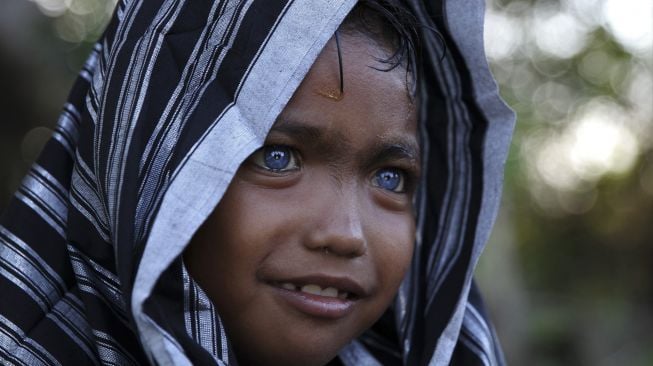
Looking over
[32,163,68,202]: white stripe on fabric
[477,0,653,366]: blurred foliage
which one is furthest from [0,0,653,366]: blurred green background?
[32,163,68,202]: white stripe on fabric

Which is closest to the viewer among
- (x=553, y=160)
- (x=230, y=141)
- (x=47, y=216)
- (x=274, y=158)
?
(x=230, y=141)

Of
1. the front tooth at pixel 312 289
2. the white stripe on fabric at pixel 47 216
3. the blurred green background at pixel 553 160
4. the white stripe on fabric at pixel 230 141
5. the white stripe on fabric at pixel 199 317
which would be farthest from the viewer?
the blurred green background at pixel 553 160

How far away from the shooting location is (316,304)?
1546 mm

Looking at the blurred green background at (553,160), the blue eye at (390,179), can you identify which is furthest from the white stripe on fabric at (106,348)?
the blurred green background at (553,160)

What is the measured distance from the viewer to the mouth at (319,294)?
1518 millimetres

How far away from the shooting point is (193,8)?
5.27 feet

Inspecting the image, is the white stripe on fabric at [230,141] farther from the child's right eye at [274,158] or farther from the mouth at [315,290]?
the mouth at [315,290]

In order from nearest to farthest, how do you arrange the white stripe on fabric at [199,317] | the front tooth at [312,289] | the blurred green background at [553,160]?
the white stripe on fabric at [199,317]
the front tooth at [312,289]
the blurred green background at [553,160]

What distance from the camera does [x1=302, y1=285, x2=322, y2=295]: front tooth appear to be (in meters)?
1.54

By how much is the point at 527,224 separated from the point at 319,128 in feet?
40.4

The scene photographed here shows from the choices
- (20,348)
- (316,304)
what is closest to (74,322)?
(20,348)

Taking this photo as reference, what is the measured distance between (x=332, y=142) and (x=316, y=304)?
288 mm

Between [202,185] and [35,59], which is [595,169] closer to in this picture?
[35,59]

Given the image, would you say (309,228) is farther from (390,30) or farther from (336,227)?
→ (390,30)
